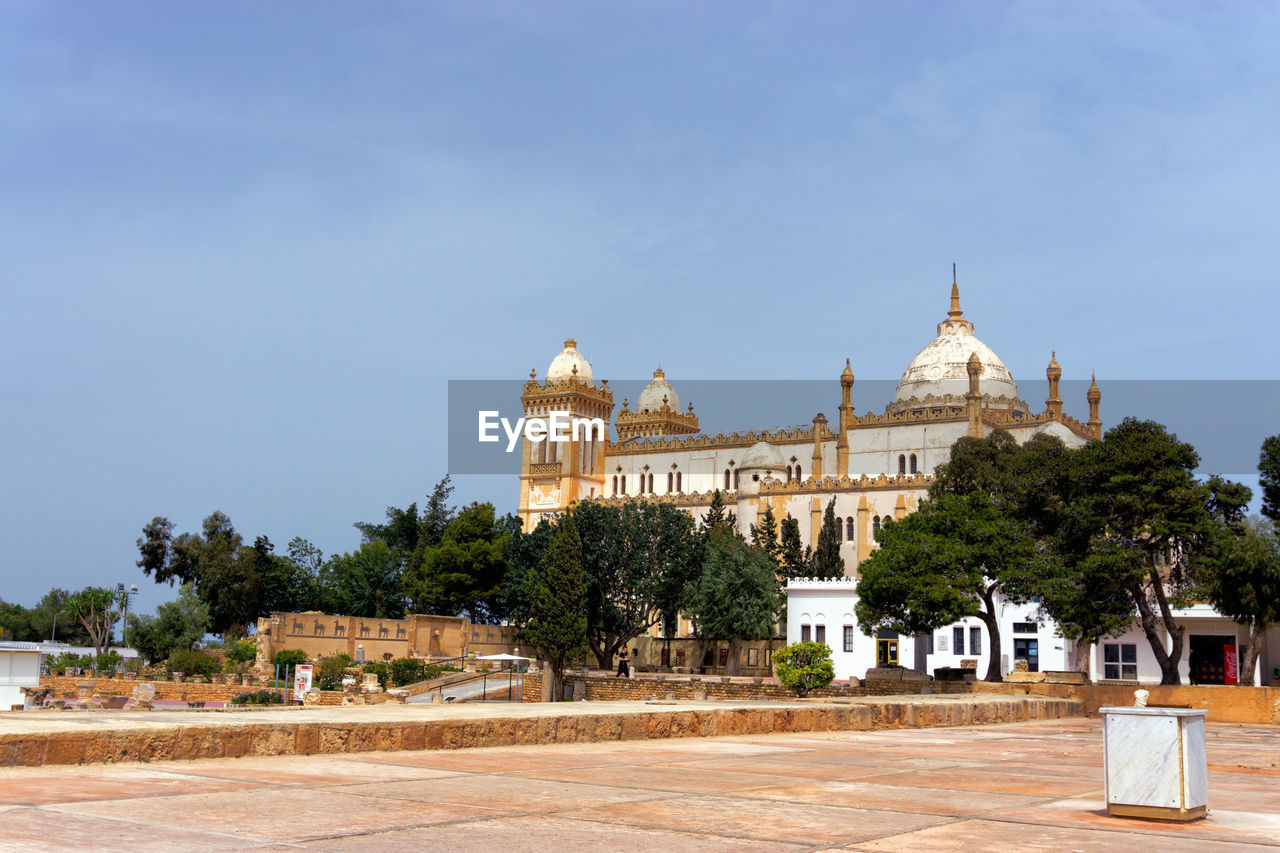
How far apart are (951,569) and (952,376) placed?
1370 inches

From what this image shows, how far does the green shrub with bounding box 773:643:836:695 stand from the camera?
28.9 metres

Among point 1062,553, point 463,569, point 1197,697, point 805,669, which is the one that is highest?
point 1062,553

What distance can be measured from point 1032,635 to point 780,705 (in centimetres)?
3252

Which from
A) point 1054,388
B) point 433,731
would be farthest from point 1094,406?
point 433,731

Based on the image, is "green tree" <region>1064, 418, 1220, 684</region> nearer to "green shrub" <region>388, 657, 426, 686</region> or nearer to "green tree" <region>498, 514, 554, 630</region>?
"green shrub" <region>388, 657, 426, 686</region>

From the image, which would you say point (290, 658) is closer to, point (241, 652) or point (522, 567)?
point (241, 652)

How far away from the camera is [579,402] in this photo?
77.1 m

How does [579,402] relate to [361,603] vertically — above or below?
above

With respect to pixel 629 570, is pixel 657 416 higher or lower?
higher

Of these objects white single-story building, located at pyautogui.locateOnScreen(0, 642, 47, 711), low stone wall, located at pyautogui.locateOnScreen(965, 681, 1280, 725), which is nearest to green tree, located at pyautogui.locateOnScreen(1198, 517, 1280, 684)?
low stone wall, located at pyautogui.locateOnScreen(965, 681, 1280, 725)

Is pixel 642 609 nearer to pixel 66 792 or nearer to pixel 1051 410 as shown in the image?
pixel 1051 410

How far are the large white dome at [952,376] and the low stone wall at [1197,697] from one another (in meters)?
43.4

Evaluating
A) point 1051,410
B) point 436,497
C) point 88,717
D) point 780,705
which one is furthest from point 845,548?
point 88,717

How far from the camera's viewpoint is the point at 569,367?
79.1 m
